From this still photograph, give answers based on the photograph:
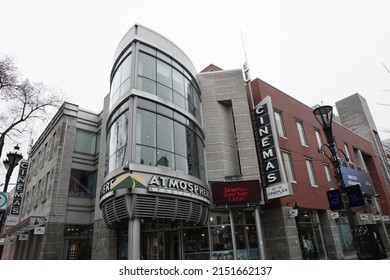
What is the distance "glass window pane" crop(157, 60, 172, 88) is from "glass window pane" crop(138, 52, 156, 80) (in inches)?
13.8

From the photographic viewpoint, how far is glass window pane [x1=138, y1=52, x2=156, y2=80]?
15288 millimetres

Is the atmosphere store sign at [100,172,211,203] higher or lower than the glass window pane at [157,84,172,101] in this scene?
lower

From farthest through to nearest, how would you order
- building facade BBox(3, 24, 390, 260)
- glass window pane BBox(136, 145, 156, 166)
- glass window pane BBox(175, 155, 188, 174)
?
glass window pane BBox(175, 155, 188, 174) < building facade BBox(3, 24, 390, 260) < glass window pane BBox(136, 145, 156, 166)

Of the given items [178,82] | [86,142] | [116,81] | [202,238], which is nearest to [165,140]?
[178,82]

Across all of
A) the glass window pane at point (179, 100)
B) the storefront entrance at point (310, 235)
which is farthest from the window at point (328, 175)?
the glass window pane at point (179, 100)

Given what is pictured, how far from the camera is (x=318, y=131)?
25.0 metres

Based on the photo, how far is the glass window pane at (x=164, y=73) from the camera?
52.4ft

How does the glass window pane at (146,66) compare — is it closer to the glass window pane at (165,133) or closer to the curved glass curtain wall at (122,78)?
the curved glass curtain wall at (122,78)

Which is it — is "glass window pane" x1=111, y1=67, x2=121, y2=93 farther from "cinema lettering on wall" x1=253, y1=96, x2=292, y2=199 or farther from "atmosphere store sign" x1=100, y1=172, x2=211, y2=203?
"cinema lettering on wall" x1=253, y1=96, x2=292, y2=199

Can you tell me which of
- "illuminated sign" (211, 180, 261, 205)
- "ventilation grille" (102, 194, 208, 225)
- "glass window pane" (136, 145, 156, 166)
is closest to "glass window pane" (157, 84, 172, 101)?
"glass window pane" (136, 145, 156, 166)

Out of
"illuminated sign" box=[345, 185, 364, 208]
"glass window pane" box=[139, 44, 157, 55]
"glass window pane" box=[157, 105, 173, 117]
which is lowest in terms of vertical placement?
"illuminated sign" box=[345, 185, 364, 208]

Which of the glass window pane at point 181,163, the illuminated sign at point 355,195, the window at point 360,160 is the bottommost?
the illuminated sign at point 355,195
